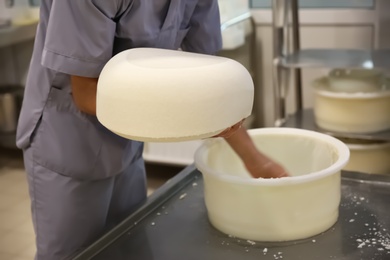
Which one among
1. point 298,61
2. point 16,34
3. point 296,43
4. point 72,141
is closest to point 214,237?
point 72,141

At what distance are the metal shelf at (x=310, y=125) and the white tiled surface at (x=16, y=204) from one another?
0.72 m

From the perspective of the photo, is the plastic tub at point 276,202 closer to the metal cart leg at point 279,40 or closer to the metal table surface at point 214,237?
the metal table surface at point 214,237

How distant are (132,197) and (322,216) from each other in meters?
0.44

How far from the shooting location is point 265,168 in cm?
102

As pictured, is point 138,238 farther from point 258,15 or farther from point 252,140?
point 258,15

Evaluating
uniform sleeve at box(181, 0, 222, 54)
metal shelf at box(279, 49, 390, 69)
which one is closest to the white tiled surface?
metal shelf at box(279, 49, 390, 69)

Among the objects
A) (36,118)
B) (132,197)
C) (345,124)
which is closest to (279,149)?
(132,197)

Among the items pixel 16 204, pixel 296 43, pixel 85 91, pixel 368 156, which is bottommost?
pixel 16 204

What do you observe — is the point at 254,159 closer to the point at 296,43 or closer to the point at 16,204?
the point at 296,43

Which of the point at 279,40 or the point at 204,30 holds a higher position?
the point at 204,30

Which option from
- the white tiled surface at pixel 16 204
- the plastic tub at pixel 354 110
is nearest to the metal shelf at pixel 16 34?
the white tiled surface at pixel 16 204

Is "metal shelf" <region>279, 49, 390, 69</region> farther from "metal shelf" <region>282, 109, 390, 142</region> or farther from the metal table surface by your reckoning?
the metal table surface

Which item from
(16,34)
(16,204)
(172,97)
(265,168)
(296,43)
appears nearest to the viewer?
(172,97)

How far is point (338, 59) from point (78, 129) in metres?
1.11
